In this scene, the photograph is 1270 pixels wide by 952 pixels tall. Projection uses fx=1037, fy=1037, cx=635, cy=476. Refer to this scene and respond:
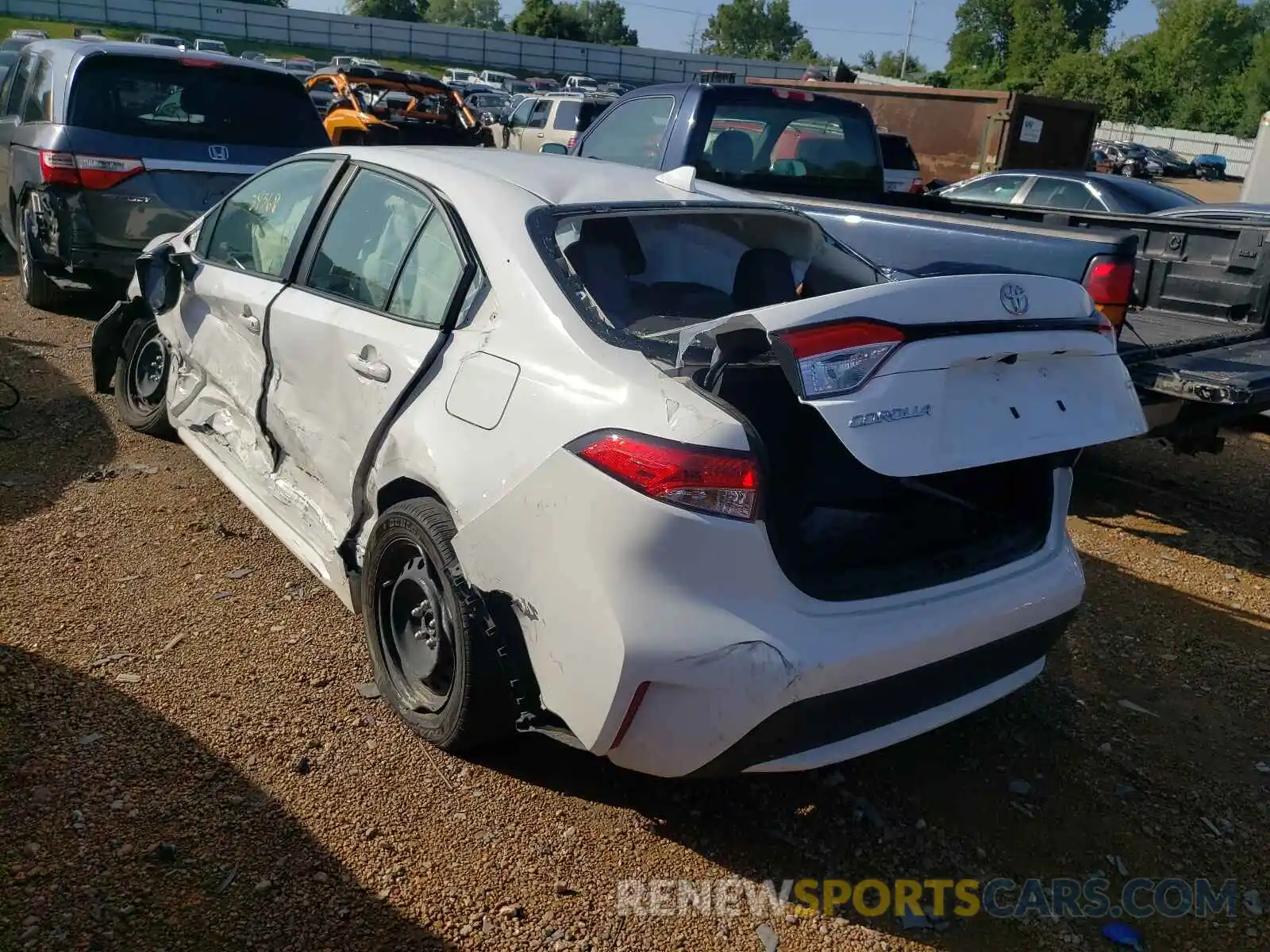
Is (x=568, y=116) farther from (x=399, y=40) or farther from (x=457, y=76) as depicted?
(x=399, y=40)

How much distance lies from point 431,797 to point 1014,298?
80.8 inches

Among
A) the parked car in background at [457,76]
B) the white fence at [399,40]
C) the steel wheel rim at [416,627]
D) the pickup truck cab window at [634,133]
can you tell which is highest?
the white fence at [399,40]

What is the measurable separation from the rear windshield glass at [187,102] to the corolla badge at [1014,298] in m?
5.93

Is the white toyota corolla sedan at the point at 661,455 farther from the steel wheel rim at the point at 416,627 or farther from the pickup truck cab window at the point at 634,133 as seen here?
the pickup truck cab window at the point at 634,133

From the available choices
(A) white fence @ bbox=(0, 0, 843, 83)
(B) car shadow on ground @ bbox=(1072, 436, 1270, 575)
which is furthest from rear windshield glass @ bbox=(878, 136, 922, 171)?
(A) white fence @ bbox=(0, 0, 843, 83)

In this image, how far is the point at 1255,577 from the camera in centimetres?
495

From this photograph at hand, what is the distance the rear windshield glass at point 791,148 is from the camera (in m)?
6.57

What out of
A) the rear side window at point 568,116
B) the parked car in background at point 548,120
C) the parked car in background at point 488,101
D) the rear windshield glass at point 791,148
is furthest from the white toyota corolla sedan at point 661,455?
the parked car in background at point 488,101

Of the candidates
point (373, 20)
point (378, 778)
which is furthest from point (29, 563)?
point (373, 20)

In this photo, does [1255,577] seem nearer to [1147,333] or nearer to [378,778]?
[1147,333]

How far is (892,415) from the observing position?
232 cm

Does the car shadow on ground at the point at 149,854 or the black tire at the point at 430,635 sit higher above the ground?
the black tire at the point at 430,635

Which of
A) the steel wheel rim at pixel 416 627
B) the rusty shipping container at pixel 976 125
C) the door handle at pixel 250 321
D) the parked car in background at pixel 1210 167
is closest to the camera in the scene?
the steel wheel rim at pixel 416 627

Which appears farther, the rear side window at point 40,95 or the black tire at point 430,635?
the rear side window at point 40,95
